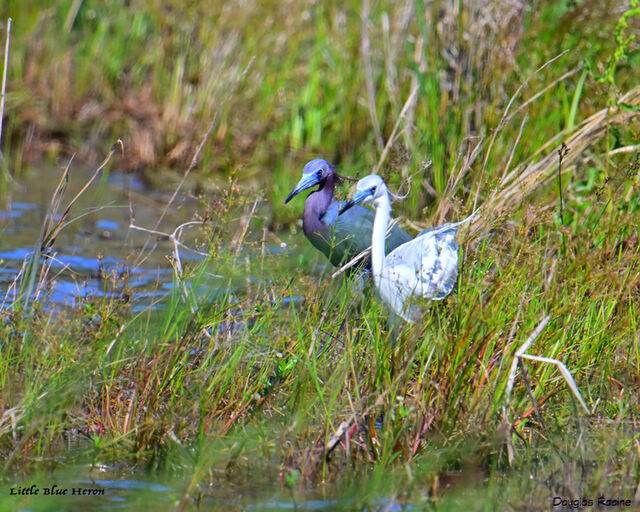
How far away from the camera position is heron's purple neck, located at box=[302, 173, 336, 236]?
462cm

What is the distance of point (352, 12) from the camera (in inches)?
298

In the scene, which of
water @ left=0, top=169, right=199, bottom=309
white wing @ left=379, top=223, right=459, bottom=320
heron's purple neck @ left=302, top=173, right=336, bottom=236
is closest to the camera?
white wing @ left=379, top=223, right=459, bottom=320

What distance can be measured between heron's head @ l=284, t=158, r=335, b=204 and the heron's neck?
830 millimetres

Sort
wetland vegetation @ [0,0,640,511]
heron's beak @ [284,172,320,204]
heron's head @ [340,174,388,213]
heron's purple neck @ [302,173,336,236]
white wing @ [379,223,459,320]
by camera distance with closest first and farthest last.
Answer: wetland vegetation @ [0,0,640,511] < white wing @ [379,223,459,320] < heron's head @ [340,174,388,213] < heron's beak @ [284,172,320,204] < heron's purple neck @ [302,173,336,236]

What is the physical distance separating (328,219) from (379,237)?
41.8 inches

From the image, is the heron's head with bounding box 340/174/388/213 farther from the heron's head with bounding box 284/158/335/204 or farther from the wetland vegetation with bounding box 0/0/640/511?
the heron's head with bounding box 284/158/335/204

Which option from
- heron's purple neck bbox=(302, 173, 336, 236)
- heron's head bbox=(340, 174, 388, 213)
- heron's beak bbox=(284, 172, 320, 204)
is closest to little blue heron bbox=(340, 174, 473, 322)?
heron's head bbox=(340, 174, 388, 213)

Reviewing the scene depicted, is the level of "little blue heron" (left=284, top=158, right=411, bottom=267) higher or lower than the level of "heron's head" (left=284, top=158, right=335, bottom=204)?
lower

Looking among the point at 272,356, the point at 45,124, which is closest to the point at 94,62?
the point at 45,124

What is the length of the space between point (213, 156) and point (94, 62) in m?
1.22

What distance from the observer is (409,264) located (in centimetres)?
358

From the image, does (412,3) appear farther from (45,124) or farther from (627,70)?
(45,124)

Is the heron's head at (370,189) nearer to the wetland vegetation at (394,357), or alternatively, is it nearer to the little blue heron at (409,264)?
the little blue heron at (409,264)

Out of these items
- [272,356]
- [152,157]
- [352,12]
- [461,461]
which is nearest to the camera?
[461,461]
